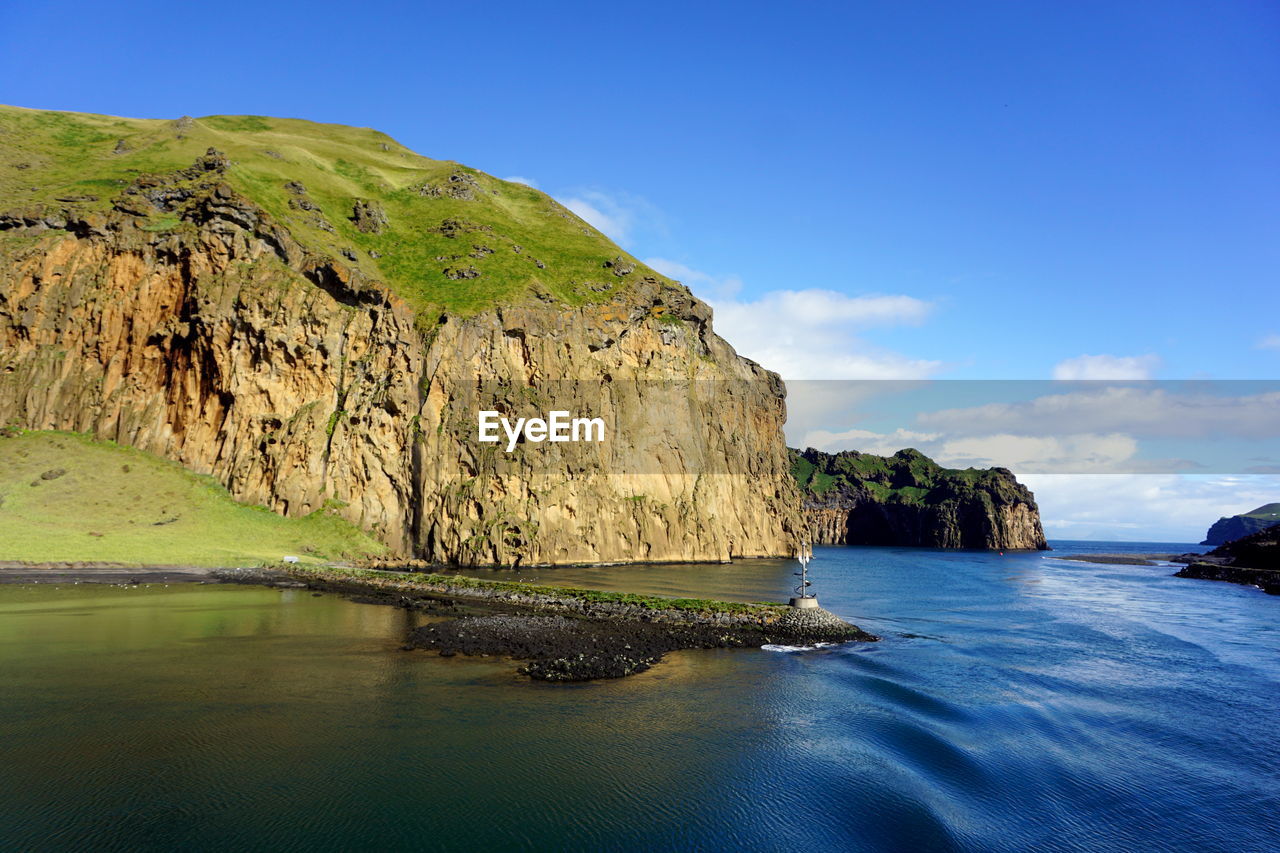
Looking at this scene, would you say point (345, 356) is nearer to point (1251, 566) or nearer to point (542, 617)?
point (542, 617)

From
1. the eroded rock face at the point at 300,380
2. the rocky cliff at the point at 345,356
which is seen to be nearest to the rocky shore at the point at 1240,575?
the rocky cliff at the point at 345,356

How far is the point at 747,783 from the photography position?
730 inches

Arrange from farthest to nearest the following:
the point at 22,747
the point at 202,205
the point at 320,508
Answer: the point at 202,205, the point at 320,508, the point at 22,747

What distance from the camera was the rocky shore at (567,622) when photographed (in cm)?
3231

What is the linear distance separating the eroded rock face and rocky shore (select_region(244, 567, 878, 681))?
645 inches

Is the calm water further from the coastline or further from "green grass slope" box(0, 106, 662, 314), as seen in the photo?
"green grass slope" box(0, 106, 662, 314)

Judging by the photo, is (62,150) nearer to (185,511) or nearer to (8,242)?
(8,242)

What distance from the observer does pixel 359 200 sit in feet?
322

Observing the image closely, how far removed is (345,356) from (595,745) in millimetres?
66881

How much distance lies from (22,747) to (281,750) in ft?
23.4

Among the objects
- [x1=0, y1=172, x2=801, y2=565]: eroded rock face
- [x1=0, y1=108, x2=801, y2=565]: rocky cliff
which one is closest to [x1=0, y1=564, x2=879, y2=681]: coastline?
[x1=0, y1=172, x2=801, y2=565]: eroded rock face

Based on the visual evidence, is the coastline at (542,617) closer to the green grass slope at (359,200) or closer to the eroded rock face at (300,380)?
the eroded rock face at (300,380)

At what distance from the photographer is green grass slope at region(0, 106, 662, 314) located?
3194 inches

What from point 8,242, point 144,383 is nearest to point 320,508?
point 144,383
